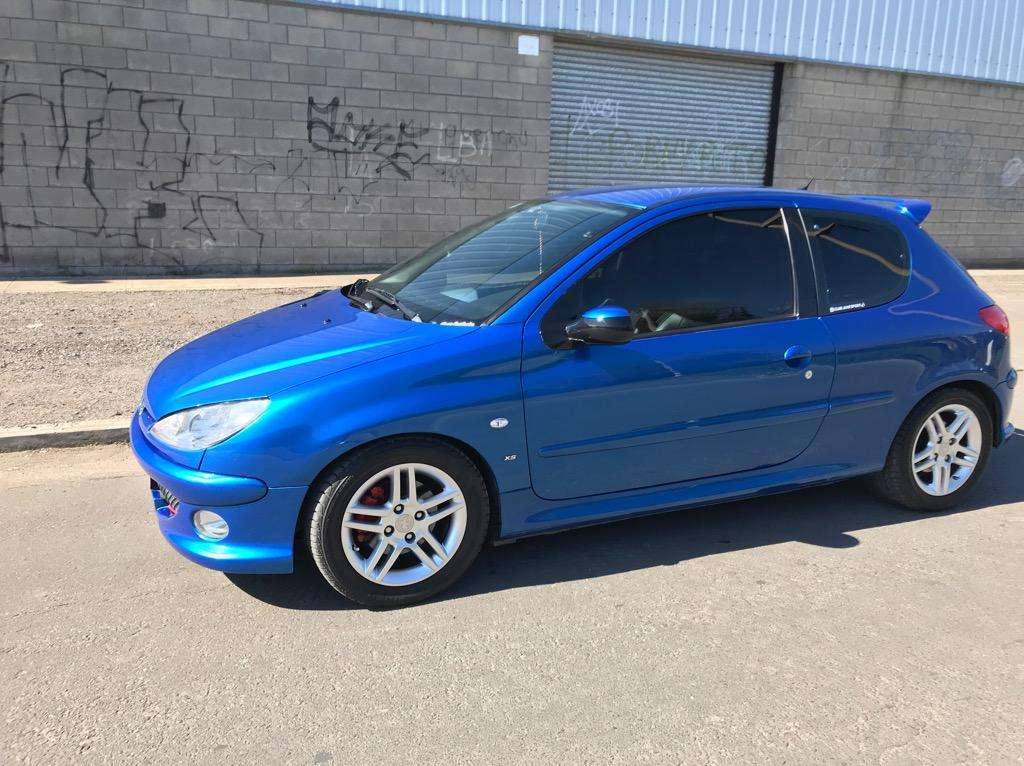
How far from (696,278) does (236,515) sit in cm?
218

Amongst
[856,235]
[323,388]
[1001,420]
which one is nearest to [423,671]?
[323,388]

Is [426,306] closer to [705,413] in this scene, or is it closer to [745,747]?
[705,413]

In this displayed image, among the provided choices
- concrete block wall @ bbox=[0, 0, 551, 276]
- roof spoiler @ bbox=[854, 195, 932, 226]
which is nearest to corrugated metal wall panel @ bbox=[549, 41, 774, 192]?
concrete block wall @ bbox=[0, 0, 551, 276]

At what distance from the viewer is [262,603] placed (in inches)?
126

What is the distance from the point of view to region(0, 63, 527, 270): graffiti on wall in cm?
995

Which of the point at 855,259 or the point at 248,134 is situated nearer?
the point at 855,259

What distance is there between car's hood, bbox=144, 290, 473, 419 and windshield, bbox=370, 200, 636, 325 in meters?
0.21

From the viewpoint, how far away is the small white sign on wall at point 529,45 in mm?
11820

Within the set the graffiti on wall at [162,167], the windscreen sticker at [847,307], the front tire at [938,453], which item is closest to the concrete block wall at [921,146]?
the graffiti on wall at [162,167]

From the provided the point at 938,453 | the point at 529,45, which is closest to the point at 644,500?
the point at 938,453

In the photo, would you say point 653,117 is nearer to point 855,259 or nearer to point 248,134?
point 248,134

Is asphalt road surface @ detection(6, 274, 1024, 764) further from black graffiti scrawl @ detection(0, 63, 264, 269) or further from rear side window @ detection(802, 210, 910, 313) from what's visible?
black graffiti scrawl @ detection(0, 63, 264, 269)

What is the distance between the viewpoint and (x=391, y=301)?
148 inches

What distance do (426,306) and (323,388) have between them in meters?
0.79
